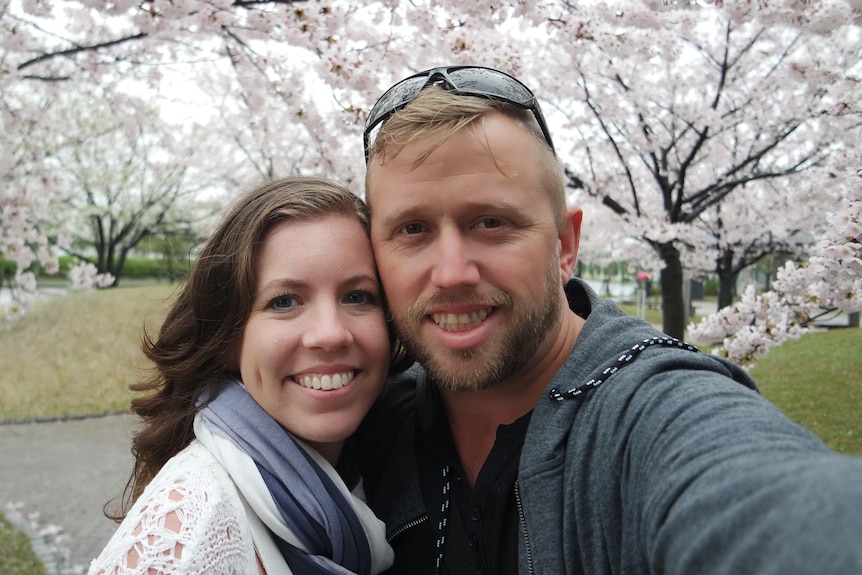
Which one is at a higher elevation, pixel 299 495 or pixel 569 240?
pixel 569 240

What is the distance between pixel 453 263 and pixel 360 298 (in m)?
0.34

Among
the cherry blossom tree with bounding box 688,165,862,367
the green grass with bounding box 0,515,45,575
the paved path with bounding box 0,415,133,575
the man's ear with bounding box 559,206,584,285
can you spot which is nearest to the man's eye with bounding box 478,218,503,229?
the man's ear with bounding box 559,206,584,285

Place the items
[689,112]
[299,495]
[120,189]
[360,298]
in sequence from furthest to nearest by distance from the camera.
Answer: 1. [120,189]
2. [689,112]
3. [360,298]
4. [299,495]

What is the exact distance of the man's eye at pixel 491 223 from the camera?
147 centimetres

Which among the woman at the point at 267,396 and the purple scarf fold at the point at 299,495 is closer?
the woman at the point at 267,396

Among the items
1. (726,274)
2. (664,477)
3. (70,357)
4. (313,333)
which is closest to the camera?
(664,477)

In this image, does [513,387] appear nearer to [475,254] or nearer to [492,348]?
[492,348]

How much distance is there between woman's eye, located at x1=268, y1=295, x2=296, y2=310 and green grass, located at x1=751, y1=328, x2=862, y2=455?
20.9 ft

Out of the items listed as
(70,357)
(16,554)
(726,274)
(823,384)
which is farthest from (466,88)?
(726,274)

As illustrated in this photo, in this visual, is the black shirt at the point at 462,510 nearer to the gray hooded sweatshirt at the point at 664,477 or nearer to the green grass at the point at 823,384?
the gray hooded sweatshirt at the point at 664,477

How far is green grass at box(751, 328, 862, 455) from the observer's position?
6.72 metres

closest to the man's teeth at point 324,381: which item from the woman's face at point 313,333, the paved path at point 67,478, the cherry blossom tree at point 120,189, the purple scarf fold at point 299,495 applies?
the woman's face at point 313,333

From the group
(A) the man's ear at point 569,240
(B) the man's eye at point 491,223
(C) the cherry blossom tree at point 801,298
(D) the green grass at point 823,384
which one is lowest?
(D) the green grass at point 823,384

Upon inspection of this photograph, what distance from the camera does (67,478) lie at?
7.02m
